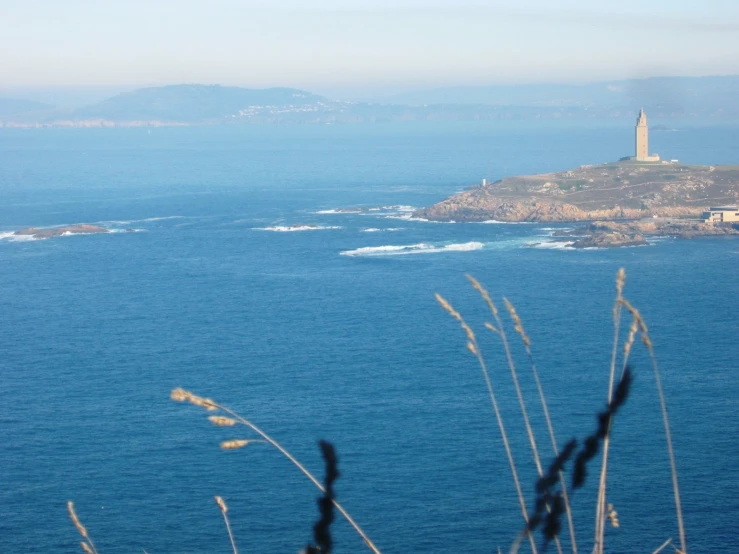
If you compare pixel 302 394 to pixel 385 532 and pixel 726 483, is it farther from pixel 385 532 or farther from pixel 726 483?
pixel 726 483

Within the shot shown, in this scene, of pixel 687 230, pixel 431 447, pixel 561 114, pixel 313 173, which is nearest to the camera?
pixel 431 447

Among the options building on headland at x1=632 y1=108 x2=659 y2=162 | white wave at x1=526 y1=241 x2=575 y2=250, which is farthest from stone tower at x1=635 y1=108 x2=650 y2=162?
white wave at x1=526 y1=241 x2=575 y2=250

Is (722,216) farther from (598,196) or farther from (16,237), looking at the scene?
(16,237)

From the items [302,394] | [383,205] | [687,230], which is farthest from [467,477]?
[383,205]

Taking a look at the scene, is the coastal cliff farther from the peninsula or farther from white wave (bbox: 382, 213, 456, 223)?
white wave (bbox: 382, 213, 456, 223)

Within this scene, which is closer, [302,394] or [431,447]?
[431,447]

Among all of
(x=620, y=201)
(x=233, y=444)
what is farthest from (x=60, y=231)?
(x=233, y=444)

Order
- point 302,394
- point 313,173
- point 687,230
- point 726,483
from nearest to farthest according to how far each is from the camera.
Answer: point 726,483 → point 302,394 → point 687,230 → point 313,173
